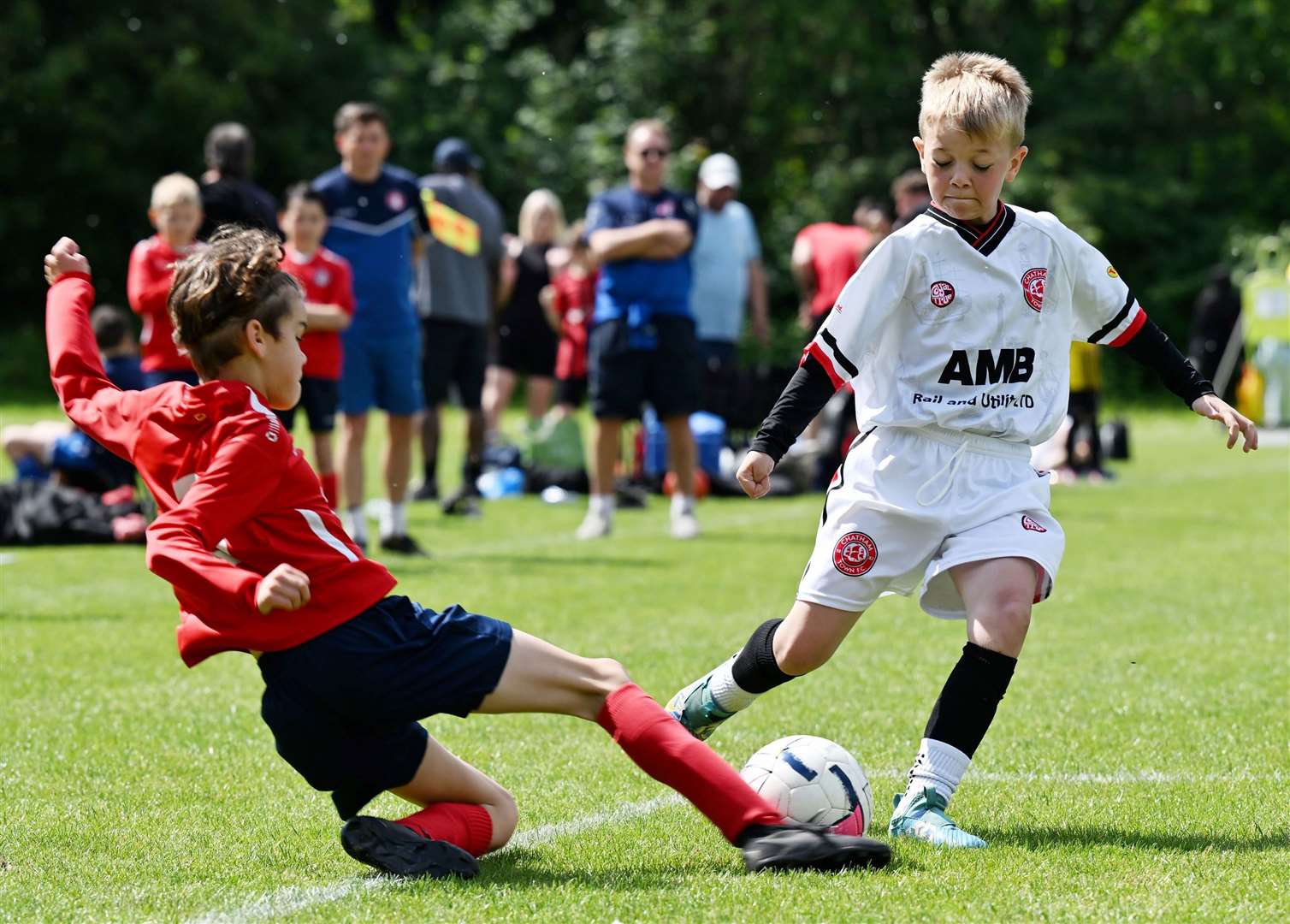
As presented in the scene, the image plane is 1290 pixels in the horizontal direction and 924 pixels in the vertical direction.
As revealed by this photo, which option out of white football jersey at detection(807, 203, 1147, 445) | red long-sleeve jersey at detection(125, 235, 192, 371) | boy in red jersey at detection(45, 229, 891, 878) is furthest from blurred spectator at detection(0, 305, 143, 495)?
white football jersey at detection(807, 203, 1147, 445)

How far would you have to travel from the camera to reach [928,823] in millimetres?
3982

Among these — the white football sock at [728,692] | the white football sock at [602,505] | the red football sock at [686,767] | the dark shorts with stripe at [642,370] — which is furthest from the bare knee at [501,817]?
the white football sock at [602,505]

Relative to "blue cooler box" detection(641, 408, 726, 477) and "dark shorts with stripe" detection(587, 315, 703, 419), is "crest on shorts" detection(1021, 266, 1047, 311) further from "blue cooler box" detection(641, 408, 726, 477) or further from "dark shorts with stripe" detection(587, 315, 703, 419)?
"blue cooler box" detection(641, 408, 726, 477)

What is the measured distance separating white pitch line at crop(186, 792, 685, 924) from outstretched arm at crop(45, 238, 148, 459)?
994 millimetres

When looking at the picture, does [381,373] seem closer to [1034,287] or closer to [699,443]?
[699,443]

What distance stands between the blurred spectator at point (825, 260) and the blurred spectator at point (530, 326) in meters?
2.32

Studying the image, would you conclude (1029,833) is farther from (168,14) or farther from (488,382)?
(168,14)

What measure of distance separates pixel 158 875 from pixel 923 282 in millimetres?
2221

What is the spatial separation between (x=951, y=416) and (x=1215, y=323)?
2002 centimetres

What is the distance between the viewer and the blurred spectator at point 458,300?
1185 centimetres

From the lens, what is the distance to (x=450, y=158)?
41.6 feet

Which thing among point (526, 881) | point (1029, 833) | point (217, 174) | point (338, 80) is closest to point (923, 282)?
point (1029, 833)

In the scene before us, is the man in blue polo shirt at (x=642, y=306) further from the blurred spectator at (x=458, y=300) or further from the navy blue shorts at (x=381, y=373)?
the blurred spectator at (x=458, y=300)

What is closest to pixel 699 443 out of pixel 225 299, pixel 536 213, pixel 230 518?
pixel 536 213
